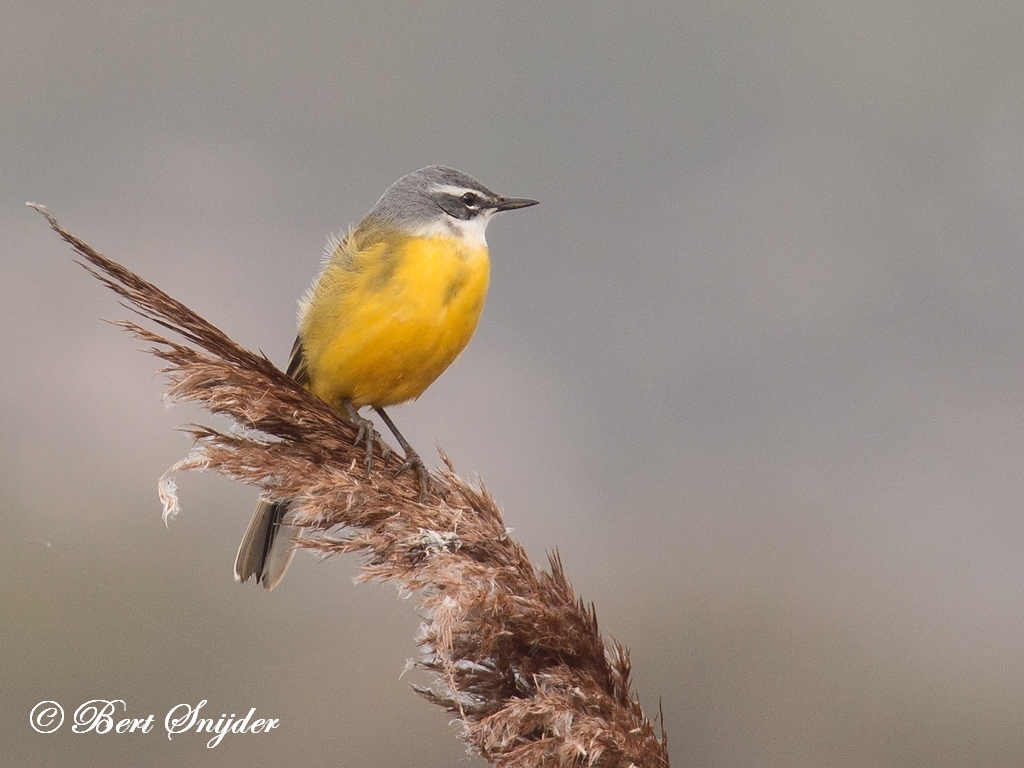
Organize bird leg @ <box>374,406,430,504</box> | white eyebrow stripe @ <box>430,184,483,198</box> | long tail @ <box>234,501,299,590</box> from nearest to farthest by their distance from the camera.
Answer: bird leg @ <box>374,406,430,504</box> < long tail @ <box>234,501,299,590</box> < white eyebrow stripe @ <box>430,184,483,198</box>

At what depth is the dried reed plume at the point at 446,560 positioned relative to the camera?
2.45 meters

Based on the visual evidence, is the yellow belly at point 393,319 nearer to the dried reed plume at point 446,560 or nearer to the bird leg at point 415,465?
the bird leg at point 415,465

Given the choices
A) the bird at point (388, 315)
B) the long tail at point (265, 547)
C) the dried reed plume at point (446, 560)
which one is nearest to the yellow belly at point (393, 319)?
the bird at point (388, 315)

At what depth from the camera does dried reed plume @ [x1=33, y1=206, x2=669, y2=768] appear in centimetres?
245

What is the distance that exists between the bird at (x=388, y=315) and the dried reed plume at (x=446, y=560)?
777mm

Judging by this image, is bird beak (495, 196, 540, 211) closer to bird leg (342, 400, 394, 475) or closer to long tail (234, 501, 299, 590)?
bird leg (342, 400, 394, 475)

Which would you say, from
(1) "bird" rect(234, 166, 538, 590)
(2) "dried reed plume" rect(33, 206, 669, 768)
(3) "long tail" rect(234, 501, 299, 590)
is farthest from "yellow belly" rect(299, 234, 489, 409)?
(2) "dried reed plume" rect(33, 206, 669, 768)

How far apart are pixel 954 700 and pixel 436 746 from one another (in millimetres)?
6253

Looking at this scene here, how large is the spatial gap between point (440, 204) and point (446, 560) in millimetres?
2194

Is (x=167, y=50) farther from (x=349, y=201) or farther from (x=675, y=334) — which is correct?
(x=675, y=334)

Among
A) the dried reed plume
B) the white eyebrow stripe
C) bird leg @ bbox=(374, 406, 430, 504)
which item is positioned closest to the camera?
the dried reed plume

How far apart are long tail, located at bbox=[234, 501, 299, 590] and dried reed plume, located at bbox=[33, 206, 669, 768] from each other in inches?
30.9

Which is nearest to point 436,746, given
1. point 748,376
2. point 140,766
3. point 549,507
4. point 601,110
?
point 140,766

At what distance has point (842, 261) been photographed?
1217 inches
